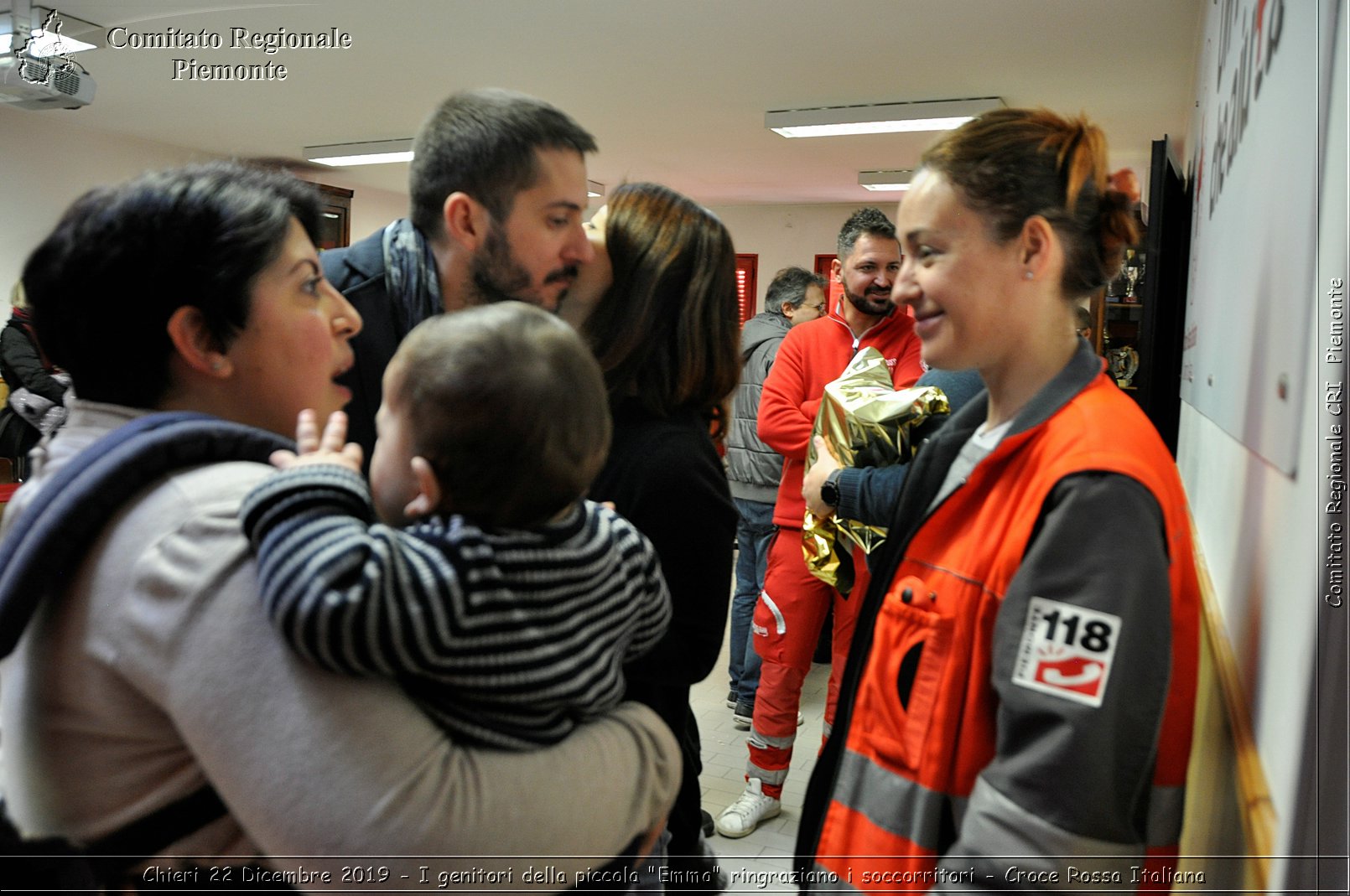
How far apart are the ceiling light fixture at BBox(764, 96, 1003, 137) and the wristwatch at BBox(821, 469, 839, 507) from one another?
5.42 m

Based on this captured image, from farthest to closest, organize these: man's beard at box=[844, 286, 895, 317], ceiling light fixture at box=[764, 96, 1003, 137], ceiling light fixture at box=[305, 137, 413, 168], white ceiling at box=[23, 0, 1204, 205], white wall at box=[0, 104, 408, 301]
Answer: ceiling light fixture at box=[305, 137, 413, 168]
white wall at box=[0, 104, 408, 301]
ceiling light fixture at box=[764, 96, 1003, 137]
white ceiling at box=[23, 0, 1204, 205]
man's beard at box=[844, 286, 895, 317]

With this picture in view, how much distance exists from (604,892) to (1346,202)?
100 centimetres

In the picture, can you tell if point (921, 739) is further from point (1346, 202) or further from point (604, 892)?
point (1346, 202)

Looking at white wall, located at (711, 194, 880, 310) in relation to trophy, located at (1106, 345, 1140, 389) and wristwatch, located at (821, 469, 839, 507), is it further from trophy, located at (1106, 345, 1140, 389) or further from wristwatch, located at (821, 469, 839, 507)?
wristwatch, located at (821, 469, 839, 507)

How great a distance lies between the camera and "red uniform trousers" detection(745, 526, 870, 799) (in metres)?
3.00

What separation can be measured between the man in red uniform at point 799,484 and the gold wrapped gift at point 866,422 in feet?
2.34

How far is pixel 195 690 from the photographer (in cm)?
71

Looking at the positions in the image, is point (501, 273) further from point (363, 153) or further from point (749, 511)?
point (363, 153)

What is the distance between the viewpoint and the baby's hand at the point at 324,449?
32.4 inches

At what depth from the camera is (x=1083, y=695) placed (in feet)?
2.89

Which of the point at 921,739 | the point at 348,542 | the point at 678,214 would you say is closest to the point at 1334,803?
the point at 921,739

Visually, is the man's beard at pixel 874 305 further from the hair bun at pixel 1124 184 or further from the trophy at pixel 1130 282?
the hair bun at pixel 1124 184

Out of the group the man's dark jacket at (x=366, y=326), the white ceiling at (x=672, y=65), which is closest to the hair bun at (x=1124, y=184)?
the man's dark jacket at (x=366, y=326)

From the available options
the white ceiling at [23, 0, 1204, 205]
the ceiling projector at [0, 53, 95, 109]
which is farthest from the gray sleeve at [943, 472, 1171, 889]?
the ceiling projector at [0, 53, 95, 109]
